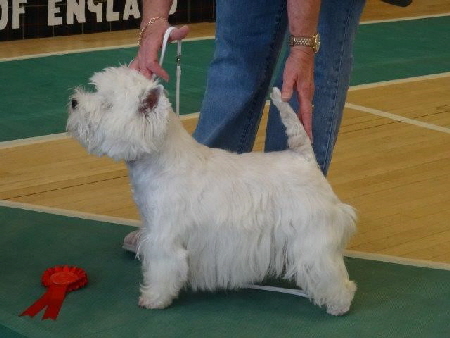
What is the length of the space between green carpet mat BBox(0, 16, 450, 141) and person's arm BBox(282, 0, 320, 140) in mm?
1620

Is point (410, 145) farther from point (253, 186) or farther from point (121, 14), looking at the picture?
point (121, 14)

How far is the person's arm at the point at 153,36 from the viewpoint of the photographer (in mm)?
2221

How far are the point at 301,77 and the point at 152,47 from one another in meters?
0.35

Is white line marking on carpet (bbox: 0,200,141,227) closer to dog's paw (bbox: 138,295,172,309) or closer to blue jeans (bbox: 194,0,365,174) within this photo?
blue jeans (bbox: 194,0,365,174)

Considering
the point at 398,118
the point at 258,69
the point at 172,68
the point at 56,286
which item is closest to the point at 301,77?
the point at 258,69

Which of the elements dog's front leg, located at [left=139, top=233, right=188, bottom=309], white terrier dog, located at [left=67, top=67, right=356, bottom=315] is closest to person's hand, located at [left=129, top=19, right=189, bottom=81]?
white terrier dog, located at [left=67, top=67, right=356, bottom=315]

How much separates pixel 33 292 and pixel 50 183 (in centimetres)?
84

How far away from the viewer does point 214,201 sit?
2160 mm

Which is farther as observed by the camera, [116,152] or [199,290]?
[199,290]

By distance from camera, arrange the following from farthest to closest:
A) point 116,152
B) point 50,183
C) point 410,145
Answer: point 410,145 → point 50,183 → point 116,152

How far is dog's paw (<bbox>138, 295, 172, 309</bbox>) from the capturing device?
2.21 m

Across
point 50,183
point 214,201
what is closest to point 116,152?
point 214,201

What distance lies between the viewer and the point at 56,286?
7.50 feet

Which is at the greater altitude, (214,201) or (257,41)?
(257,41)
